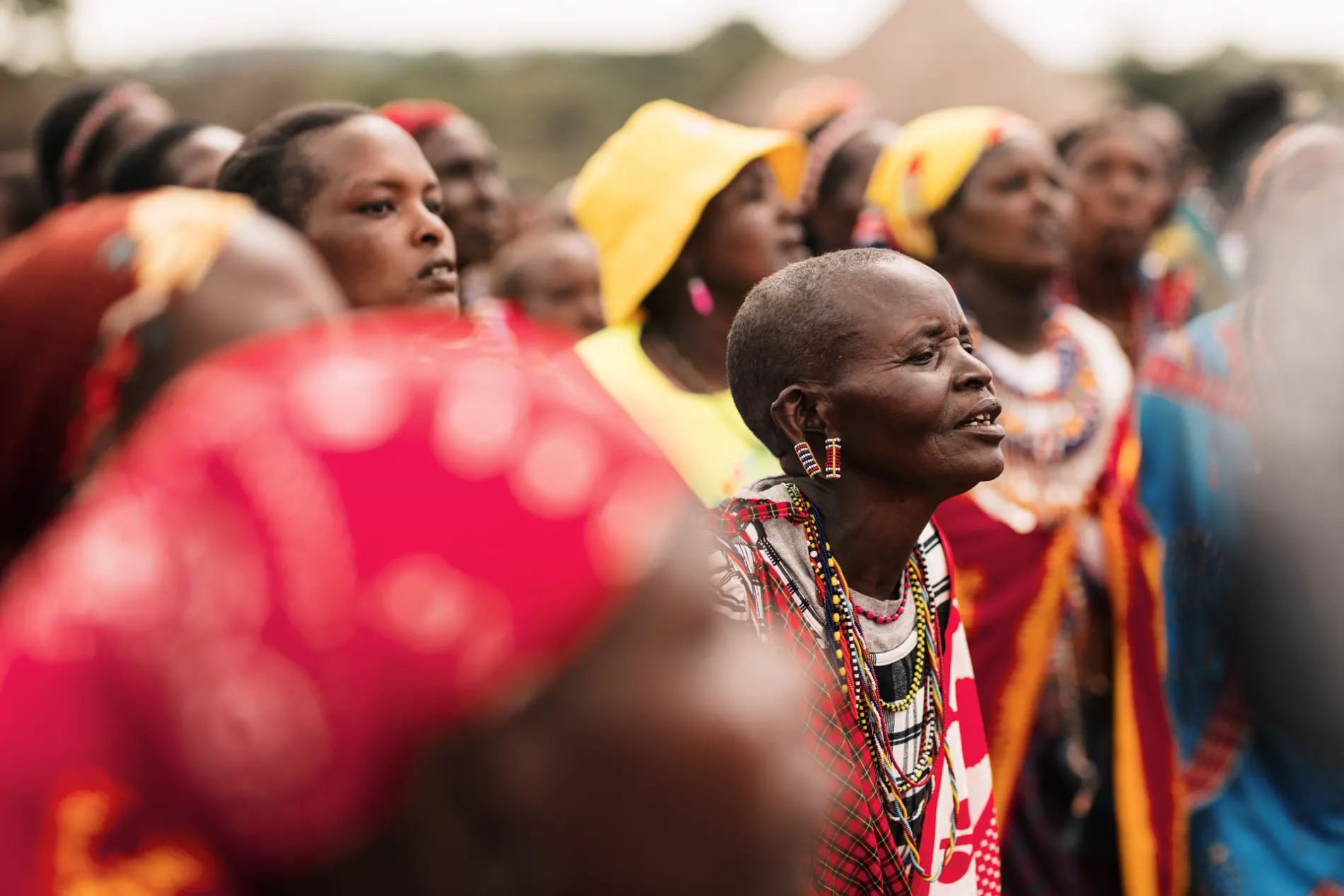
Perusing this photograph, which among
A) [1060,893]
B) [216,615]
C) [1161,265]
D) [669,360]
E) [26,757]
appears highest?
[216,615]

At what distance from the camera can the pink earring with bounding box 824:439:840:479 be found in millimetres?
2396

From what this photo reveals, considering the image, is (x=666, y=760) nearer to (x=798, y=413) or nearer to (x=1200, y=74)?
(x=798, y=413)

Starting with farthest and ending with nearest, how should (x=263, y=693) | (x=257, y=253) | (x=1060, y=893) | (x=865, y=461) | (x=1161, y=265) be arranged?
(x=1161, y=265) → (x=1060, y=893) → (x=865, y=461) → (x=257, y=253) → (x=263, y=693)

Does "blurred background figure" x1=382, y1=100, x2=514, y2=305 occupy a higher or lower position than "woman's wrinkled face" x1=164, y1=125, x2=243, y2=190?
lower

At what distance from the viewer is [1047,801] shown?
3.99m

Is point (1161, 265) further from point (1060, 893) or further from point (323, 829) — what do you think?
point (323, 829)

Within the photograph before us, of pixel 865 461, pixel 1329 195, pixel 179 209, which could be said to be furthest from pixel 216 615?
pixel 1329 195

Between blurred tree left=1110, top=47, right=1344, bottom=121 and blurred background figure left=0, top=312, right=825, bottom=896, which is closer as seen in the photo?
blurred background figure left=0, top=312, right=825, bottom=896

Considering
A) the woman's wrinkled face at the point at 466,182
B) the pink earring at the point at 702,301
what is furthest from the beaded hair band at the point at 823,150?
the pink earring at the point at 702,301

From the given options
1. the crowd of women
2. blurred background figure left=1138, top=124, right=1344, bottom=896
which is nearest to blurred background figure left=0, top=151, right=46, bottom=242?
the crowd of women

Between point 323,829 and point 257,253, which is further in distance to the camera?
point 257,253

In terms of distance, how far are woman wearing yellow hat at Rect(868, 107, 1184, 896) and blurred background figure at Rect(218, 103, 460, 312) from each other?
5.77ft

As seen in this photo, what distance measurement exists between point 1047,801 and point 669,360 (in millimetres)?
1728

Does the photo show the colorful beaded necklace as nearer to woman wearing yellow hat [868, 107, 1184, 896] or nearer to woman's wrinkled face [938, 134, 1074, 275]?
woman wearing yellow hat [868, 107, 1184, 896]
